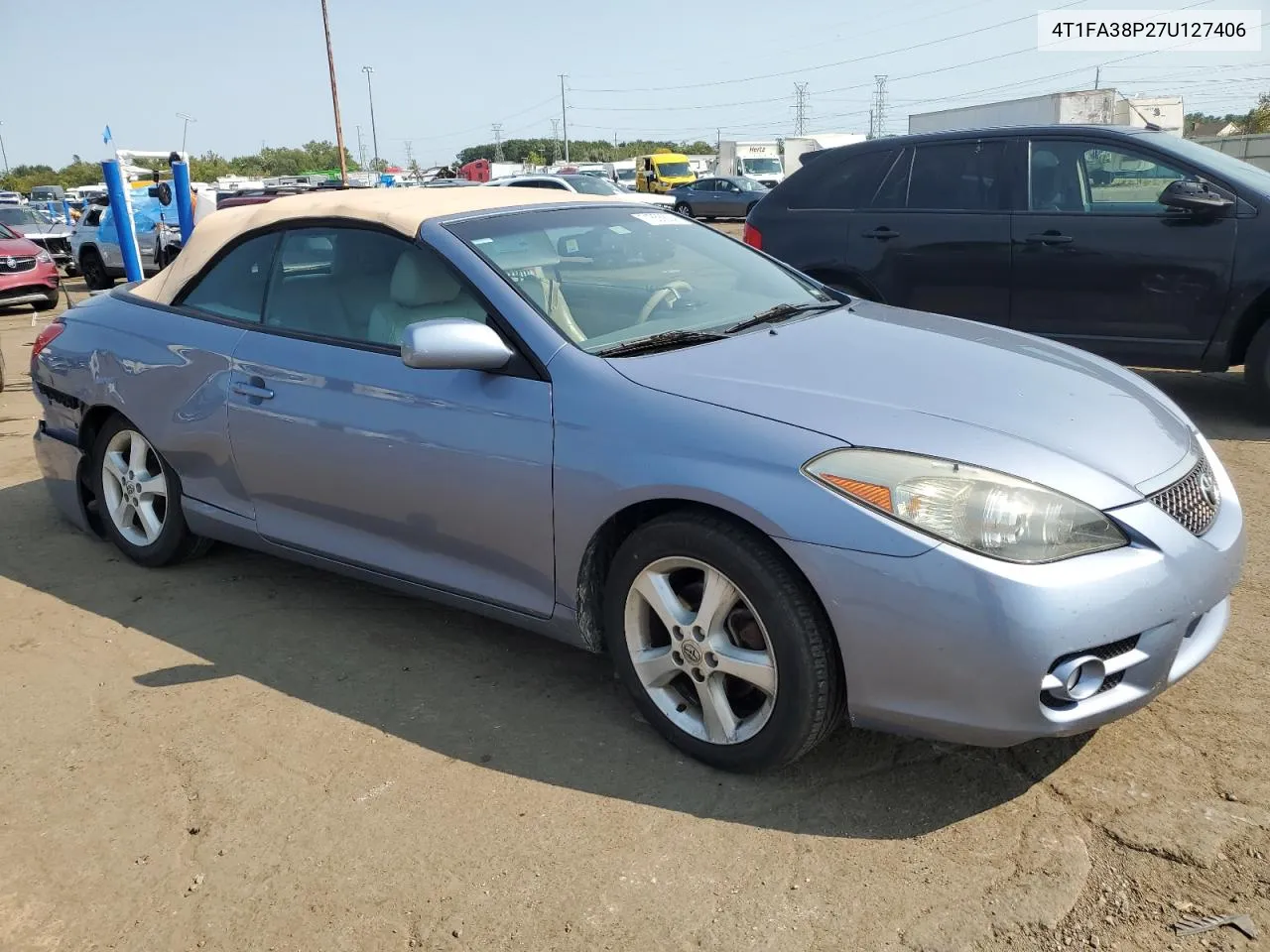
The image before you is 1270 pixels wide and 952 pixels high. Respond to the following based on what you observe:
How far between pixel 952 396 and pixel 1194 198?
4097 mm

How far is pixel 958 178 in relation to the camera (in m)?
6.73

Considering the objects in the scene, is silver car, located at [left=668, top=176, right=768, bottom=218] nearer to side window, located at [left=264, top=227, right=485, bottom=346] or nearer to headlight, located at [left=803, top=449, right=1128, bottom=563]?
side window, located at [left=264, top=227, right=485, bottom=346]

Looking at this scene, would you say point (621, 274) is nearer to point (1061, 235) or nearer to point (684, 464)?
point (684, 464)

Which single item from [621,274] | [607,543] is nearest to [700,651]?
[607,543]

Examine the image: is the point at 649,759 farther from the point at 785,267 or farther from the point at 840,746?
the point at 785,267

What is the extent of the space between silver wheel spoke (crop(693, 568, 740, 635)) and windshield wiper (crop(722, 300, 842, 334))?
0.98 meters

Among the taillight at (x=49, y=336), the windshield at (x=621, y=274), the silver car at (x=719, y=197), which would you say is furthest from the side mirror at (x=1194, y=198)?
the silver car at (x=719, y=197)

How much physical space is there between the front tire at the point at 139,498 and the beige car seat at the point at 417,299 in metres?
1.33

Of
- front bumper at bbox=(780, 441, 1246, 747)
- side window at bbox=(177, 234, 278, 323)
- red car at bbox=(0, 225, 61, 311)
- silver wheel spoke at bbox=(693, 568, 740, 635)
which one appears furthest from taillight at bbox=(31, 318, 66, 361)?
red car at bbox=(0, 225, 61, 311)

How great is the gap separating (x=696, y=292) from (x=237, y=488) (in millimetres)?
1901

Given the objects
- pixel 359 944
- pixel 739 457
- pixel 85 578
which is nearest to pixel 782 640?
pixel 739 457

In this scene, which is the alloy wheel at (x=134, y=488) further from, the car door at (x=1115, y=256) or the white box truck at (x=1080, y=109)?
the white box truck at (x=1080, y=109)

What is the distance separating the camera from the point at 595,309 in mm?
3381

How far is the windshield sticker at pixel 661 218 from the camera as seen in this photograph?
406cm
